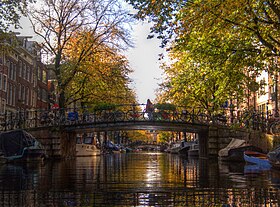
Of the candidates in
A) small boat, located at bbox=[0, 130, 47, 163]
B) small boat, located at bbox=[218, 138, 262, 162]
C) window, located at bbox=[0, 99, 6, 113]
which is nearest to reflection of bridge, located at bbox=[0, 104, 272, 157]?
small boat, located at bbox=[218, 138, 262, 162]

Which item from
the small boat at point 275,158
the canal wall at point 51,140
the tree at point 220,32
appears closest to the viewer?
the tree at point 220,32

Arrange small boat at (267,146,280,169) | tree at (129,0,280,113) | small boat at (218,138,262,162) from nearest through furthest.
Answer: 1. tree at (129,0,280,113)
2. small boat at (267,146,280,169)
3. small boat at (218,138,262,162)

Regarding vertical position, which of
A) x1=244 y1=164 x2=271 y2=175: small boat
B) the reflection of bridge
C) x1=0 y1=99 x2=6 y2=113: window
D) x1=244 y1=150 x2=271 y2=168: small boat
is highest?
x1=0 y1=99 x2=6 y2=113: window

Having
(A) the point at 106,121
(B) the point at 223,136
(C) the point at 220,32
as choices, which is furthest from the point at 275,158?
(A) the point at 106,121

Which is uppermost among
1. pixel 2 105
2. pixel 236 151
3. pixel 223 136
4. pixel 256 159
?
pixel 2 105

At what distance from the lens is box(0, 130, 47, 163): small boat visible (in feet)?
78.8

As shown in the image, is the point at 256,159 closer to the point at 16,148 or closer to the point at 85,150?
the point at 16,148

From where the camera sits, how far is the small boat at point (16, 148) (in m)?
24.0

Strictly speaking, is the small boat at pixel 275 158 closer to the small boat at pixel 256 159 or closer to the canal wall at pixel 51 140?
the small boat at pixel 256 159

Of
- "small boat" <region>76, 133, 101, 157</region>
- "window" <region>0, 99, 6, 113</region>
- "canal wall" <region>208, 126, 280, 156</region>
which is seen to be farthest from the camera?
"window" <region>0, 99, 6, 113</region>

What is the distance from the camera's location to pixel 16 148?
24203mm

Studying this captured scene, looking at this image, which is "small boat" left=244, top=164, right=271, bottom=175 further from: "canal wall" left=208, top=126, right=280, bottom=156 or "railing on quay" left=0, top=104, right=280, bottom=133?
"railing on quay" left=0, top=104, right=280, bottom=133

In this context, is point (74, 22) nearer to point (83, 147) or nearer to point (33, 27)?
point (33, 27)

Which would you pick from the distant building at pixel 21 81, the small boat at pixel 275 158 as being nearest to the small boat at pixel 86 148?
the distant building at pixel 21 81
